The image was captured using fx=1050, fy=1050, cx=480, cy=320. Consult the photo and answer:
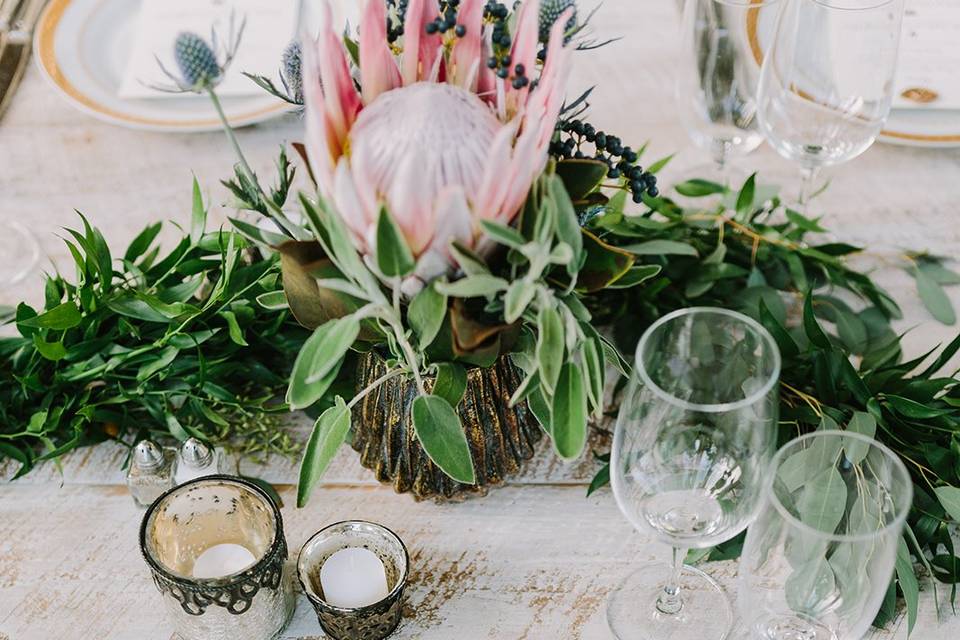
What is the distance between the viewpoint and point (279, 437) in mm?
929

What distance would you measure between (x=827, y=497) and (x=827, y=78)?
1.49 feet

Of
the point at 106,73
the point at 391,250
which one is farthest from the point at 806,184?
the point at 106,73

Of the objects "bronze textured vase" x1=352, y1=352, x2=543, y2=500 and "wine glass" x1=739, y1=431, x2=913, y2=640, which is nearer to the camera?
"wine glass" x1=739, y1=431, x2=913, y2=640

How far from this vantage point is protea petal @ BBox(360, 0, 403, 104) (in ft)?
2.22

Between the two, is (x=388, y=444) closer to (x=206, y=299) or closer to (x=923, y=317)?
(x=206, y=299)

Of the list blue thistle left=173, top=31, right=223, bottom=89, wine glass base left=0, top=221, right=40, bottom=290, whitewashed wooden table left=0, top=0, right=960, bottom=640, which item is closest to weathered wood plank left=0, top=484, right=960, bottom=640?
whitewashed wooden table left=0, top=0, right=960, bottom=640

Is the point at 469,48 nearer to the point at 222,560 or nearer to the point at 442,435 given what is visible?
the point at 442,435

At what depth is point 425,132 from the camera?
0.65 m

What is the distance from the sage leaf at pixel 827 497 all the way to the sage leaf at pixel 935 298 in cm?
39

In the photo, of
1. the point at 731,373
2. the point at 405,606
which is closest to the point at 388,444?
the point at 405,606

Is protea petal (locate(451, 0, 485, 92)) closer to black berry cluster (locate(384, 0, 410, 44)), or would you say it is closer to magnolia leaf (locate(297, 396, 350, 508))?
black berry cluster (locate(384, 0, 410, 44))

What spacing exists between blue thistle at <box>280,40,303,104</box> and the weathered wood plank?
341mm

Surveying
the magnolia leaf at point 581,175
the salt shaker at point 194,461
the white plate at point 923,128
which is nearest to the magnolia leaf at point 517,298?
the magnolia leaf at point 581,175

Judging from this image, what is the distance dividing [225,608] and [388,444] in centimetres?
18
